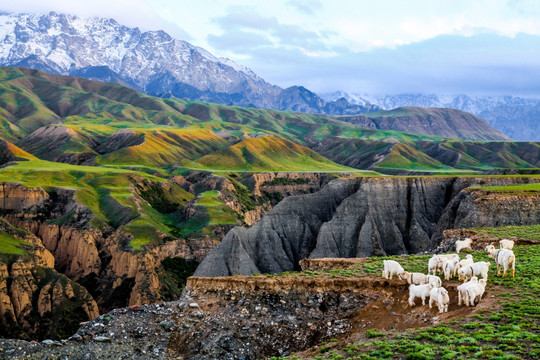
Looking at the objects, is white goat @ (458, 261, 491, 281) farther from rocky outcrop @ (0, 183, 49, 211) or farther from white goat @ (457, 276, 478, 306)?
rocky outcrop @ (0, 183, 49, 211)

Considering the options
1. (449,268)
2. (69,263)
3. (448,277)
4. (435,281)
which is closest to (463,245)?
(449,268)

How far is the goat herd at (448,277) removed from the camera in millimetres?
25391

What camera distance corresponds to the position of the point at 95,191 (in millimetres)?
137625

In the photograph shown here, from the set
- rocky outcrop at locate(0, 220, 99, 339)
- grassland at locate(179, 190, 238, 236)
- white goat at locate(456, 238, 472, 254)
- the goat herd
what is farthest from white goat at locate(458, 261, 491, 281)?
grassland at locate(179, 190, 238, 236)

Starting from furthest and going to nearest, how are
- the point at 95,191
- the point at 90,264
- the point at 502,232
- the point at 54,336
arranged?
the point at 95,191 → the point at 90,264 → the point at 54,336 → the point at 502,232

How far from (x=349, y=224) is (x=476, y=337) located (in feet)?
201

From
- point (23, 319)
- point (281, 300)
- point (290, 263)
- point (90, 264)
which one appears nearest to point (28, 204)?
point (90, 264)

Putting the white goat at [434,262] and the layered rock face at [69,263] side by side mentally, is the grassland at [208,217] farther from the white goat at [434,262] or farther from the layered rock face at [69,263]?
the white goat at [434,262]

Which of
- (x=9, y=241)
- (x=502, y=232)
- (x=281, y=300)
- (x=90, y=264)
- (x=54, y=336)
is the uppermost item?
(x=502, y=232)

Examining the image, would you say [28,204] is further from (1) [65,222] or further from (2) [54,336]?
(2) [54,336]

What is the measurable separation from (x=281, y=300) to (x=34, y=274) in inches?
3012

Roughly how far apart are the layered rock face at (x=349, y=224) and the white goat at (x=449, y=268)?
37.9 metres

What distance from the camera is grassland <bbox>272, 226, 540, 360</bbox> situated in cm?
1934

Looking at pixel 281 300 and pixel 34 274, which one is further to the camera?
pixel 34 274
